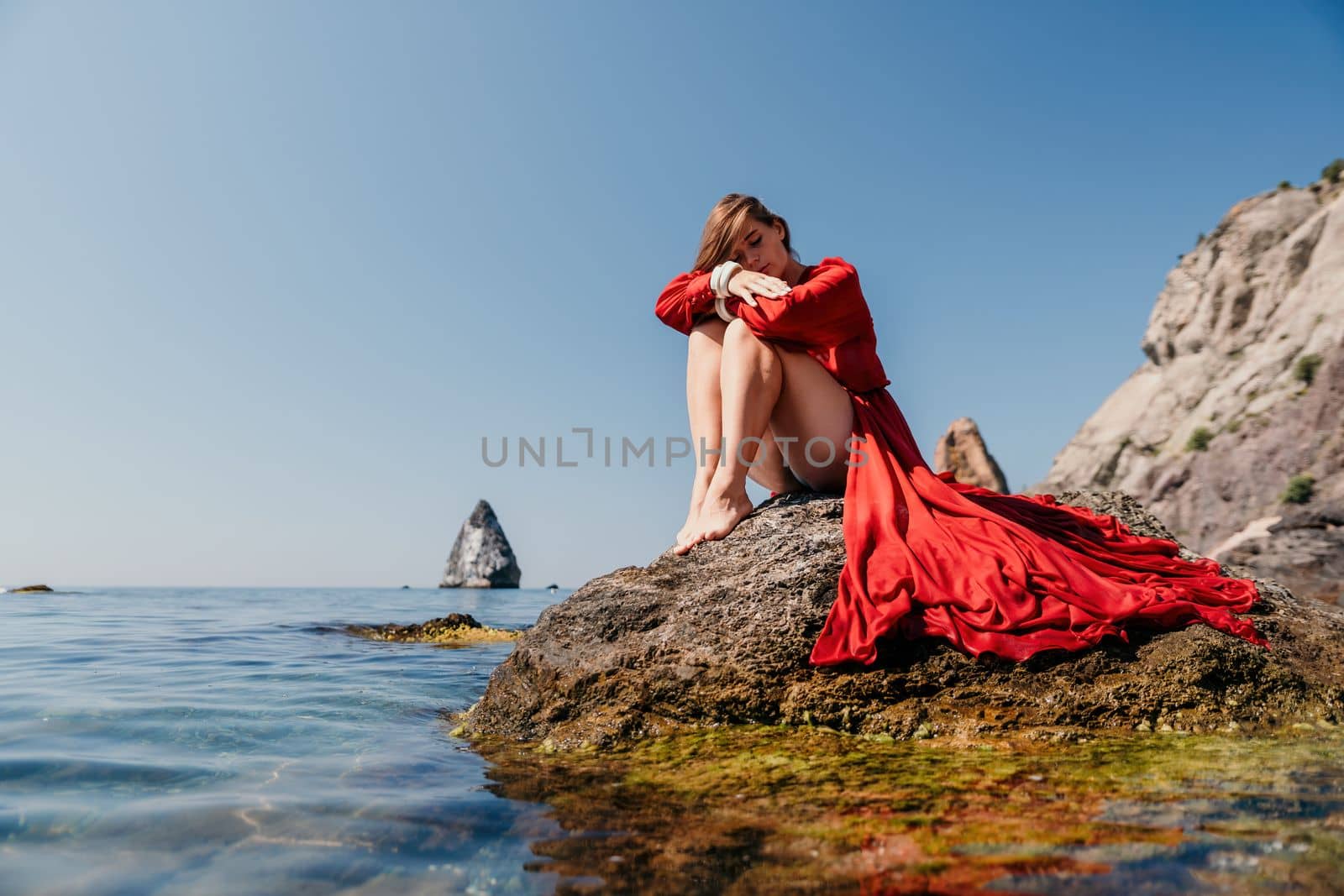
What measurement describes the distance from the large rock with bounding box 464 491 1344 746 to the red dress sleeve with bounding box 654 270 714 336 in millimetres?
1305

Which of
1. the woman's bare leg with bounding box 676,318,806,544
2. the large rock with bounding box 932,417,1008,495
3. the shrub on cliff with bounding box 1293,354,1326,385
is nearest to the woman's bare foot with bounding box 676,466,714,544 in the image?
the woman's bare leg with bounding box 676,318,806,544

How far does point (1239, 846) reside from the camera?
174 centimetres

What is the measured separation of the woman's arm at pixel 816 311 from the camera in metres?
3.78

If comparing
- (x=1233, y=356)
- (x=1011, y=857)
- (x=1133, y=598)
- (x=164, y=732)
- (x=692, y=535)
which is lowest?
(x=164, y=732)

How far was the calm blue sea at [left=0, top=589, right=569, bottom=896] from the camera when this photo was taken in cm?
191

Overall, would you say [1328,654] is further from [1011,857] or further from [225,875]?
[225,875]

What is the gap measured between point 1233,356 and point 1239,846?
137 feet

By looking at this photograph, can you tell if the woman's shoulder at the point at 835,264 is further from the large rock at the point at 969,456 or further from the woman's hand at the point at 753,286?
the large rock at the point at 969,456

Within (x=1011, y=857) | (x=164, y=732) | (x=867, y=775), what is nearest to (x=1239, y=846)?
(x=1011, y=857)

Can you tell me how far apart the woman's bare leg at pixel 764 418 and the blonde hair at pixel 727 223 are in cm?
56

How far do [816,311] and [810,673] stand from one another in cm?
176

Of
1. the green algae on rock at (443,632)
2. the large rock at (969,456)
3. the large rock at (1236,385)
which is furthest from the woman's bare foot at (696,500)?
the large rock at (969,456)

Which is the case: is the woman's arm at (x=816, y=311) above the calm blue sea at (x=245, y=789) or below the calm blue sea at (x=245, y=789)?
above

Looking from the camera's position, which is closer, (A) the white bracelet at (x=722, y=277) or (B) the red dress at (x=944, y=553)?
(B) the red dress at (x=944, y=553)
